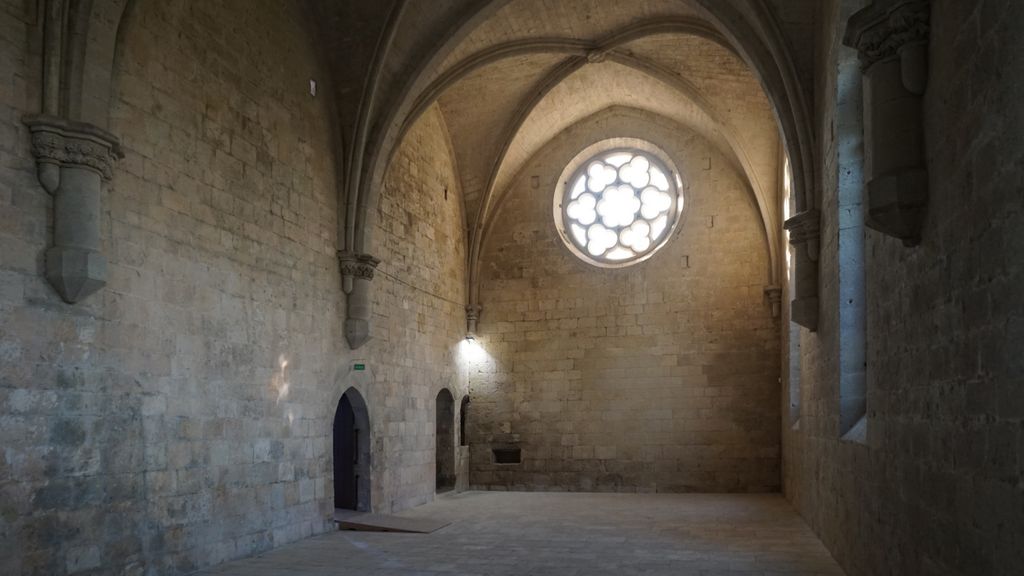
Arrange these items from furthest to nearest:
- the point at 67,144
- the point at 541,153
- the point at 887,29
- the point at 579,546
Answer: the point at 541,153 → the point at 579,546 → the point at 67,144 → the point at 887,29

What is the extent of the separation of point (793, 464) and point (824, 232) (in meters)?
4.30

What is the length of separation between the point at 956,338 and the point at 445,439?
1094 centimetres

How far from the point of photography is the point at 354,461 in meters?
10.9

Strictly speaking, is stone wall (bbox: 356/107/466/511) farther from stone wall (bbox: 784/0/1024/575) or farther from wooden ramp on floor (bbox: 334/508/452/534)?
stone wall (bbox: 784/0/1024/575)

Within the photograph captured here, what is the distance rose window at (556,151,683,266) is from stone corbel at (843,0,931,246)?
9700 mm

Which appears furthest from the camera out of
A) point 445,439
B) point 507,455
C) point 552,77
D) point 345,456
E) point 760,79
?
point 507,455

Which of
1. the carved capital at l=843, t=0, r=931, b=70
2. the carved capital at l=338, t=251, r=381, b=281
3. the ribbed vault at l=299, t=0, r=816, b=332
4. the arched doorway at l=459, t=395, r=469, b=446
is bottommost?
the arched doorway at l=459, t=395, r=469, b=446

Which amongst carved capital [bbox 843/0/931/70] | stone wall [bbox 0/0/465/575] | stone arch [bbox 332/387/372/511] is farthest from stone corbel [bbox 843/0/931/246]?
stone arch [bbox 332/387/372/511]

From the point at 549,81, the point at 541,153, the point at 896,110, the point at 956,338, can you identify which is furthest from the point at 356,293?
the point at 956,338

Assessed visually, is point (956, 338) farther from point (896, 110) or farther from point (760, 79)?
point (760, 79)

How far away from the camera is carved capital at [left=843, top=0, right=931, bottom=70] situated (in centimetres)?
428

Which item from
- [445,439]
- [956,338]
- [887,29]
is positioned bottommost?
[445,439]

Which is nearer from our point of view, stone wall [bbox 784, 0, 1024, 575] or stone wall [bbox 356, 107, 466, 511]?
stone wall [bbox 784, 0, 1024, 575]

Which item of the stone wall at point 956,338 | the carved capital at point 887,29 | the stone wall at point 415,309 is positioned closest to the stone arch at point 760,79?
the stone wall at point 415,309
